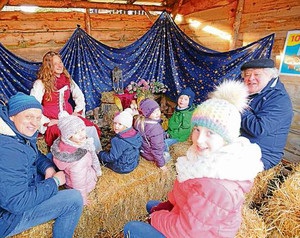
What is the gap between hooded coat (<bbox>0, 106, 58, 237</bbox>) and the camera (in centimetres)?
114

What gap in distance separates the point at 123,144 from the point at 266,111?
131 cm

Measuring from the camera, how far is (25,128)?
4.40 feet

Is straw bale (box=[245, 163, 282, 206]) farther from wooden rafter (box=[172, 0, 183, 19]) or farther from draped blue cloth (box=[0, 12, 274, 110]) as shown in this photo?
wooden rafter (box=[172, 0, 183, 19])

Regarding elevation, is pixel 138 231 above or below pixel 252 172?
below

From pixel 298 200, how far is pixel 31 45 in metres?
4.48

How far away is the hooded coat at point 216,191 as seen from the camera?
37.3 inches

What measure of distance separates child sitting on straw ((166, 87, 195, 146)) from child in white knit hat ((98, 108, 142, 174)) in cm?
103

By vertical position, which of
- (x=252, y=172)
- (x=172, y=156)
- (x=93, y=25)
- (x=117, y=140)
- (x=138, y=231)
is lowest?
(x=172, y=156)

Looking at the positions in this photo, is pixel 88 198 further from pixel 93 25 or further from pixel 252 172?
pixel 93 25

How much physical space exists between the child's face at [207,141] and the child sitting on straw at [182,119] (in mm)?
1860

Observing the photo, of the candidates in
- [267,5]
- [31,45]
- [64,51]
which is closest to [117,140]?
[64,51]

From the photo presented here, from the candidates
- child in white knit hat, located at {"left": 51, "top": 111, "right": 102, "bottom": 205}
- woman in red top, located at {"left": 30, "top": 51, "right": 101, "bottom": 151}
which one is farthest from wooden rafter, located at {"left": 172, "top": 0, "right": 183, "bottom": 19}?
child in white knit hat, located at {"left": 51, "top": 111, "right": 102, "bottom": 205}

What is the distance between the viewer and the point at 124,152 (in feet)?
6.31

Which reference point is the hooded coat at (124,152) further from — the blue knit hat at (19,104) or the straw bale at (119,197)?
the blue knit hat at (19,104)
